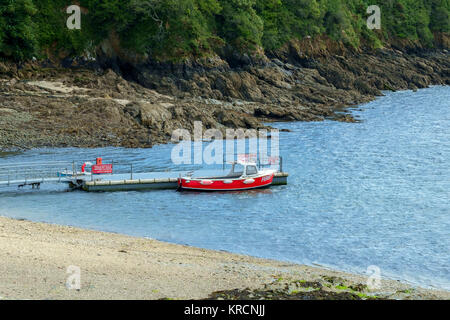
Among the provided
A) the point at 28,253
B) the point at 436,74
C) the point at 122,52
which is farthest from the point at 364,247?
the point at 436,74

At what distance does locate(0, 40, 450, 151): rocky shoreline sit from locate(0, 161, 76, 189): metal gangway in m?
6.94

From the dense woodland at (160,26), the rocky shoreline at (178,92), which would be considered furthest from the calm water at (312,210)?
the dense woodland at (160,26)

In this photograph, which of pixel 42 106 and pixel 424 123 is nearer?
pixel 42 106

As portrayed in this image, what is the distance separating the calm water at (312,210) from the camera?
103 feet

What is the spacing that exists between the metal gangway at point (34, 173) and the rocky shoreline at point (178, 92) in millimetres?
6944

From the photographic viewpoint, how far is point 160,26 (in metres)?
82.9

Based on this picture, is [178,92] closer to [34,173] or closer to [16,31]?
[16,31]

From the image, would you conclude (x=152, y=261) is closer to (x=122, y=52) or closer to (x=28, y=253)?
(x=28, y=253)

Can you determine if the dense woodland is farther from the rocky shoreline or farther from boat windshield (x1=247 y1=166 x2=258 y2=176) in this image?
boat windshield (x1=247 y1=166 x2=258 y2=176)

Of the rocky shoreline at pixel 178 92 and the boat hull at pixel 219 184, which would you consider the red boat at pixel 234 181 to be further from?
the rocky shoreline at pixel 178 92

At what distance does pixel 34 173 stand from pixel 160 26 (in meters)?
42.6

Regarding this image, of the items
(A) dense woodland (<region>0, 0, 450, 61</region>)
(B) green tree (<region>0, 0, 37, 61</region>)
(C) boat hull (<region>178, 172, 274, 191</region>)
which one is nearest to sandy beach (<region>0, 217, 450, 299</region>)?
(C) boat hull (<region>178, 172, 274, 191</region>)

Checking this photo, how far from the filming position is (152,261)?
1012 inches
